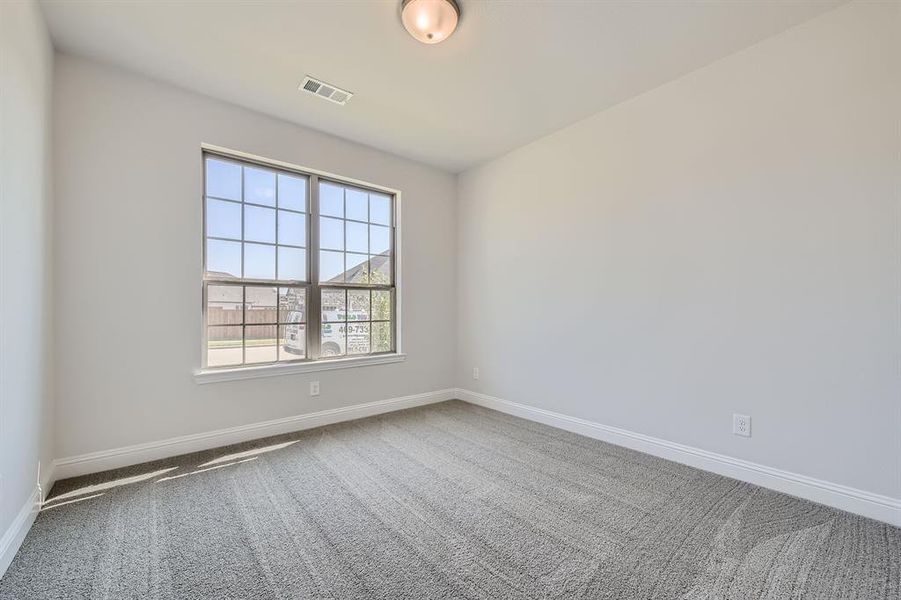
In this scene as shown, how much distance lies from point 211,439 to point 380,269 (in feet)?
6.65

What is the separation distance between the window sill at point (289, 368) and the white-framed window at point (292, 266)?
6 centimetres

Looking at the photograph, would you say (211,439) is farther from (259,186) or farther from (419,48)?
(419,48)

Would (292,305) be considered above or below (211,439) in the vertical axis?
above

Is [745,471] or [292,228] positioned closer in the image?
[745,471]

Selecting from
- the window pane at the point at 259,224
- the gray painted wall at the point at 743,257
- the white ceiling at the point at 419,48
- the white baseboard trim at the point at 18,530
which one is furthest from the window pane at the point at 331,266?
the white baseboard trim at the point at 18,530

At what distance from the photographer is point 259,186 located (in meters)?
3.18

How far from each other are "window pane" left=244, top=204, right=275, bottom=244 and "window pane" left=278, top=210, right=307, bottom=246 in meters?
0.07

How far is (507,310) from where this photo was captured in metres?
3.86

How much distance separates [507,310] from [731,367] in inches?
74.6

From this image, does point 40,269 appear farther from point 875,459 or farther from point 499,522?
point 875,459

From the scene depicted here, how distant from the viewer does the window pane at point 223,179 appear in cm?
294

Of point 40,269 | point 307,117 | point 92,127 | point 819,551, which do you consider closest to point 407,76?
point 307,117

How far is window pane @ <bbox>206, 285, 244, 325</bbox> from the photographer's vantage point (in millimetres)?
2922

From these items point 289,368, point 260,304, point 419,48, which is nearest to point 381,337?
point 289,368
